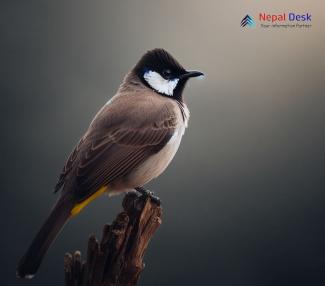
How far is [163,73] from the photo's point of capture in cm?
352

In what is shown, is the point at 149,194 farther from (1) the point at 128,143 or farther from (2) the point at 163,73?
(2) the point at 163,73

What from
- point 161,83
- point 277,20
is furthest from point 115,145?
point 277,20

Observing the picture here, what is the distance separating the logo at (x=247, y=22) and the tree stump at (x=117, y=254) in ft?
7.56

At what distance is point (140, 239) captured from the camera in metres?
2.78

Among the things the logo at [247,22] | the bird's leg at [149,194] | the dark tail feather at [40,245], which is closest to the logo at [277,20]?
the logo at [247,22]

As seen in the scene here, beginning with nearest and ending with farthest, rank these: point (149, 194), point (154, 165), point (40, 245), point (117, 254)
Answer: point (40, 245)
point (117, 254)
point (149, 194)
point (154, 165)

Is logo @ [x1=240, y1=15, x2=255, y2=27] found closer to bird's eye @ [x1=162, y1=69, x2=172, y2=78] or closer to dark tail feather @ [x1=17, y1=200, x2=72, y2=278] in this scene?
bird's eye @ [x1=162, y1=69, x2=172, y2=78]

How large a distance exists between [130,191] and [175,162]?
58.7 inches

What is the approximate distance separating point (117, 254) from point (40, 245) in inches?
15.7

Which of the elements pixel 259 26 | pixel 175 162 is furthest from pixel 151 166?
pixel 259 26

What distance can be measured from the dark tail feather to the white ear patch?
127cm

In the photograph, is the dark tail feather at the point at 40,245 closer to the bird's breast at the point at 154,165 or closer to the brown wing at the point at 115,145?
the brown wing at the point at 115,145

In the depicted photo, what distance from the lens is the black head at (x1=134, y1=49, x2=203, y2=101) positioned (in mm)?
3490

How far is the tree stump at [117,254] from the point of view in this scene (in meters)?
2.63
